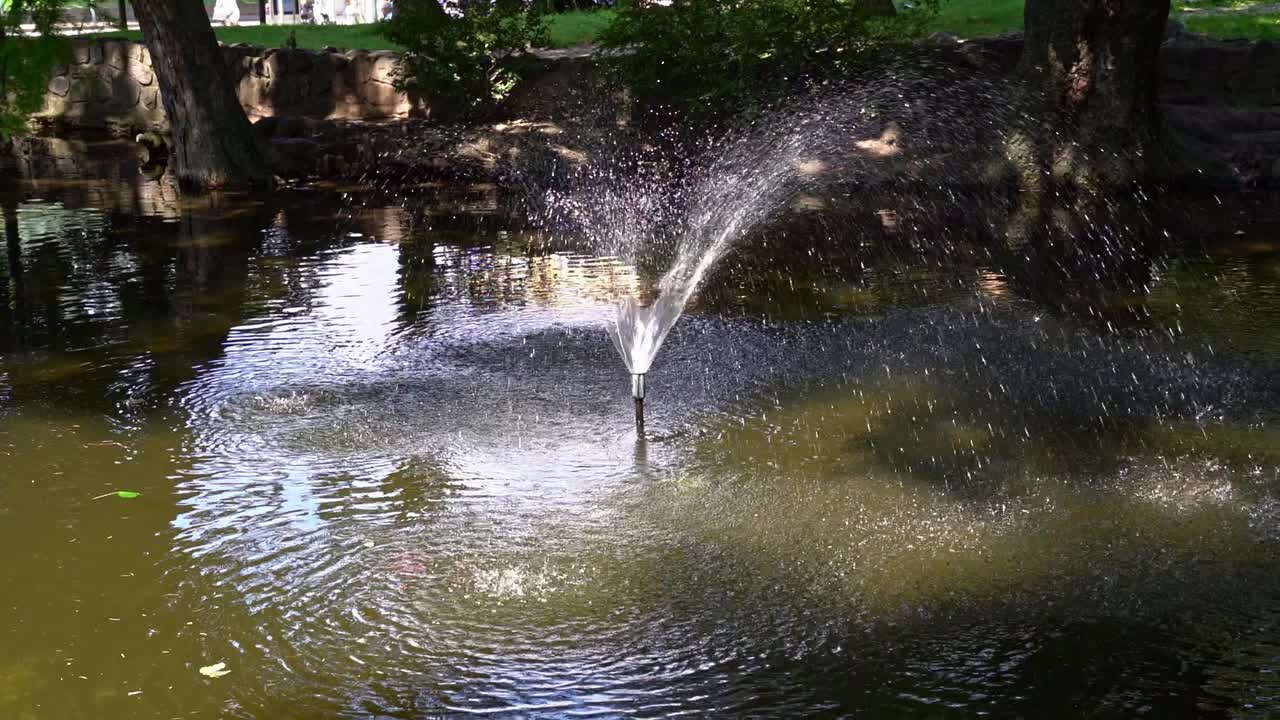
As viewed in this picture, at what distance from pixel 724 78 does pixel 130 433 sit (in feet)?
34.5

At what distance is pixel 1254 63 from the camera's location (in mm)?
15320

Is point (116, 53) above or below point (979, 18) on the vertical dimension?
below

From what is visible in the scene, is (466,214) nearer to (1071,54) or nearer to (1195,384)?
(1071,54)

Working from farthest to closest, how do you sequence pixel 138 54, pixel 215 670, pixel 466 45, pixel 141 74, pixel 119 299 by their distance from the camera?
pixel 141 74, pixel 138 54, pixel 466 45, pixel 119 299, pixel 215 670

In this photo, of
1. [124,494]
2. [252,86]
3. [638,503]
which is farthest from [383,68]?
[638,503]

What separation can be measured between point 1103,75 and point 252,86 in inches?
485

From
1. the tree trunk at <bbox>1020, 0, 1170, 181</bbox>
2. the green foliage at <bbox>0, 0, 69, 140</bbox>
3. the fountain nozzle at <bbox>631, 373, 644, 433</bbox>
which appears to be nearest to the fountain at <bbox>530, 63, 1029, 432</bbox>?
the tree trunk at <bbox>1020, 0, 1170, 181</bbox>

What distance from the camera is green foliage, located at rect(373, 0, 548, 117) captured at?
1647 cm

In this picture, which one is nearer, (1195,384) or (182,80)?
(1195,384)

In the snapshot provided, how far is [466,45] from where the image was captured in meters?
16.7

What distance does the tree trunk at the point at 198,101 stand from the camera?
13336 mm

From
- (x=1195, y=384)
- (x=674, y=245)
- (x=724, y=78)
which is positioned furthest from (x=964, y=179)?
(x=1195, y=384)

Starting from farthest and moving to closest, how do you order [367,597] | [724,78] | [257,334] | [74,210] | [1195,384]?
[724,78]
[74,210]
[257,334]
[1195,384]
[367,597]

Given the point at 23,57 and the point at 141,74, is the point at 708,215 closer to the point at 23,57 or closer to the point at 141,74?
the point at 23,57
